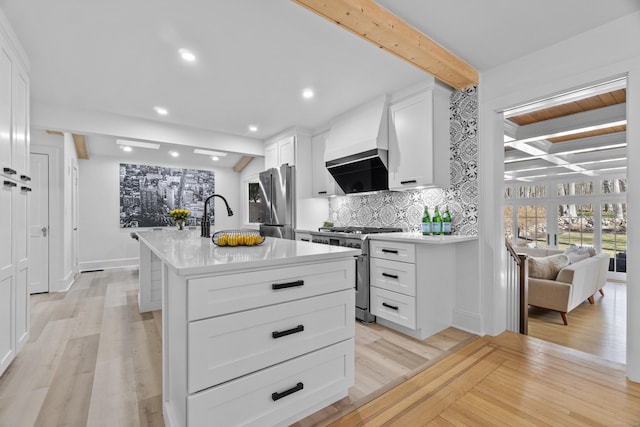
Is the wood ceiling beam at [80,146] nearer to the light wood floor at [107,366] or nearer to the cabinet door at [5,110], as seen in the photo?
the light wood floor at [107,366]

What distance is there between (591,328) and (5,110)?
5656mm

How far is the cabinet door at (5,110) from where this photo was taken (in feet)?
6.07

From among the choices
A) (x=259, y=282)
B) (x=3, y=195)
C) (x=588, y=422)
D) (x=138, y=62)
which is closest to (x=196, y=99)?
(x=138, y=62)

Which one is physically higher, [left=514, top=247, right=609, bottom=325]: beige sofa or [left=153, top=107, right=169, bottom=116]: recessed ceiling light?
[left=153, top=107, right=169, bottom=116]: recessed ceiling light

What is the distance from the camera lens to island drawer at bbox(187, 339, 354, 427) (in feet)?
3.81

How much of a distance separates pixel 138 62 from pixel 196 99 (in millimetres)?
827

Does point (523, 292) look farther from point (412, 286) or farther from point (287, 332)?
point (287, 332)

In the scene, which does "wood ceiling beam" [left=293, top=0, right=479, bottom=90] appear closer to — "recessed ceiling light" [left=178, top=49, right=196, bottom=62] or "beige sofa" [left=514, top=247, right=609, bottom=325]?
"recessed ceiling light" [left=178, top=49, right=196, bottom=62]

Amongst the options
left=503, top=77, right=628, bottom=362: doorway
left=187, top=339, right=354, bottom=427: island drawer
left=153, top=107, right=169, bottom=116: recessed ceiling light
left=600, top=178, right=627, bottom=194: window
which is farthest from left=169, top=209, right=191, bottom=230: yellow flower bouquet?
left=600, top=178, right=627, bottom=194: window

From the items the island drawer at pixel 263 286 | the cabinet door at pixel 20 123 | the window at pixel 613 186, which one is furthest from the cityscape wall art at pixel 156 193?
the window at pixel 613 186

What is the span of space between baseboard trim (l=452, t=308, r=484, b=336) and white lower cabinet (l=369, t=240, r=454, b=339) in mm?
53

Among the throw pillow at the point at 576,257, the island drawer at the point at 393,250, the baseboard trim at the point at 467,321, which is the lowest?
the baseboard trim at the point at 467,321

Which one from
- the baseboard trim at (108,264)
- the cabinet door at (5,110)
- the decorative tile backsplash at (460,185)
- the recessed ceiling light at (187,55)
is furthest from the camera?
the baseboard trim at (108,264)

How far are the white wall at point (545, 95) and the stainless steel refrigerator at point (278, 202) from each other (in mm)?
2566
